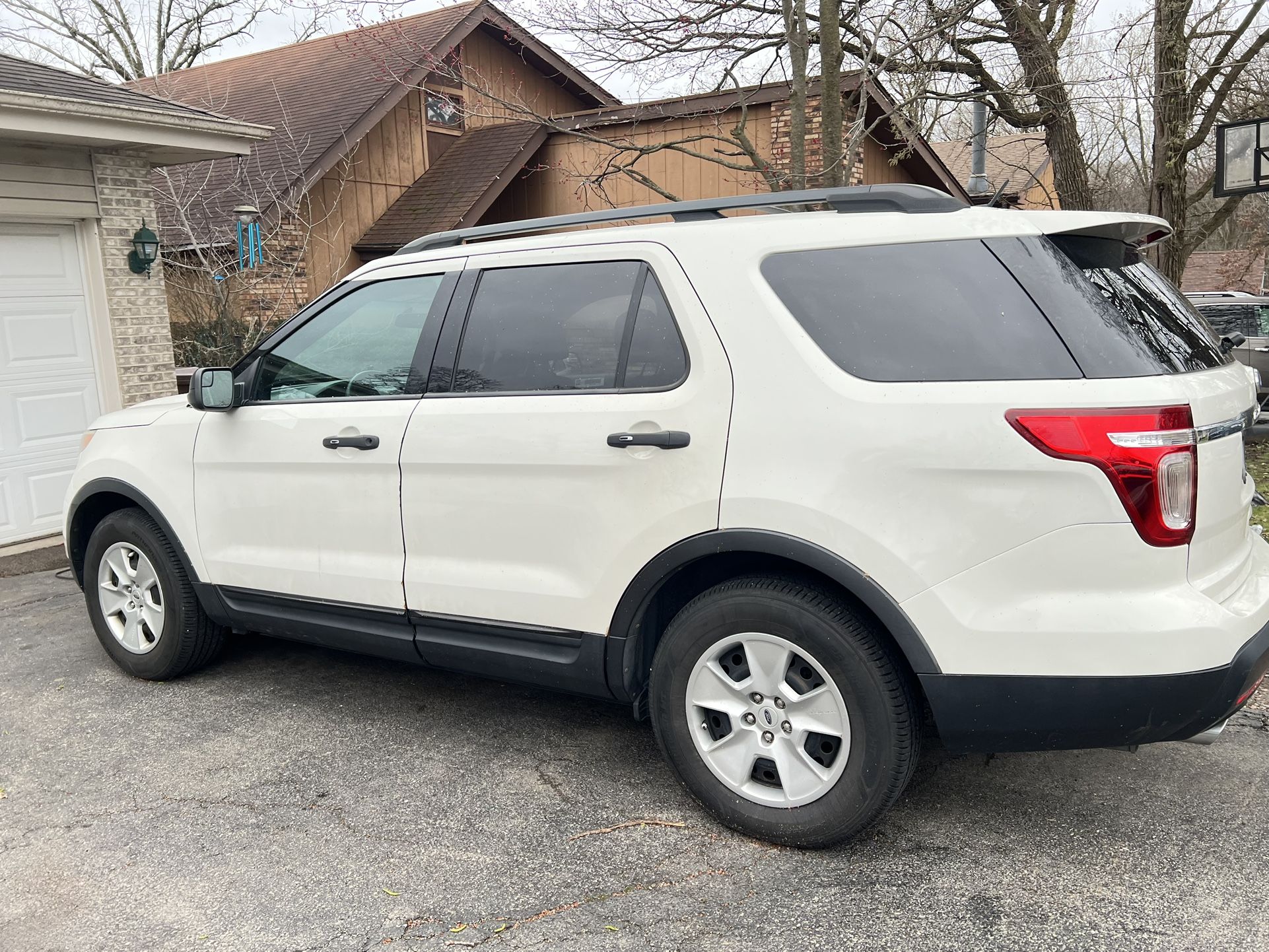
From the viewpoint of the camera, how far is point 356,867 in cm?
301

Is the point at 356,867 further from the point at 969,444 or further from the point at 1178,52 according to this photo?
the point at 1178,52

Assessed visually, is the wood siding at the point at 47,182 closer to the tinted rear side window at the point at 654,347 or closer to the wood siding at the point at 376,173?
the tinted rear side window at the point at 654,347

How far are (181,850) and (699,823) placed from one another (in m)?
1.62

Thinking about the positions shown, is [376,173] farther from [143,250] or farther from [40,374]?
[40,374]

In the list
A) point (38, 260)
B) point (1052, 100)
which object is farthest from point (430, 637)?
point (1052, 100)

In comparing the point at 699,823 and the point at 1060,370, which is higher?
the point at 1060,370

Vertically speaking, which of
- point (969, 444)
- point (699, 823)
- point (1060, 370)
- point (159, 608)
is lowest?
point (699, 823)

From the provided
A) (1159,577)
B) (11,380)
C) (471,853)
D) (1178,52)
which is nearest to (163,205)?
(11,380)

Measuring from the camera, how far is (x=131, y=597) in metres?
4.65

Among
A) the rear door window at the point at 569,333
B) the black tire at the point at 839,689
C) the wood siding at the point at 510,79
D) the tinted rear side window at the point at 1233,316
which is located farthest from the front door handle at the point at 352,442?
the tinted rear side window at the point at 1233,316

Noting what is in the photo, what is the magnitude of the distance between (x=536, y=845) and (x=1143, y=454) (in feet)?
6.75

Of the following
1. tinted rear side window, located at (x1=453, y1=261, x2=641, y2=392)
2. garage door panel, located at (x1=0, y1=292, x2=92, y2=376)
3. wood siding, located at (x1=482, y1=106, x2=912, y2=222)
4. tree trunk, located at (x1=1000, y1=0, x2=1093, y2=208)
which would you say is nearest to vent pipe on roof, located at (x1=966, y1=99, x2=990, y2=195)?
tree trunk, located at (x1=1000, y1=0, x2=1093, y2=208)

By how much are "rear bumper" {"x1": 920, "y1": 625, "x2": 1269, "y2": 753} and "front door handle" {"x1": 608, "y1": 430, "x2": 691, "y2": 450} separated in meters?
0.96

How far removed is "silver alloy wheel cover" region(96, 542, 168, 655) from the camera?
4.56 metres
